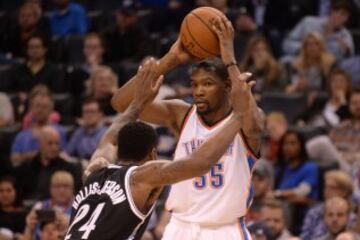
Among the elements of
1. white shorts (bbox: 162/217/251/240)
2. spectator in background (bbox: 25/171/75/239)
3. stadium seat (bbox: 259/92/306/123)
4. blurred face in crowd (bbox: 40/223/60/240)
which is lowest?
stadium seat (bbox: 259/92/306/123)

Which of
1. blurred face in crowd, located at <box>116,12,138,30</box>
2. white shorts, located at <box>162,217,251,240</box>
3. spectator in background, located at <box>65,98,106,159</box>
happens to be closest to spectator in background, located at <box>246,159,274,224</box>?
spectator in background, located at <box>65,98,106,159</box>

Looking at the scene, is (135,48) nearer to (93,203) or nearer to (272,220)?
(272,220)

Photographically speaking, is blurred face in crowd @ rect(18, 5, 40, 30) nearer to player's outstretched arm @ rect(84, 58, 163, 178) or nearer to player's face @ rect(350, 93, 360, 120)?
player's face @ rect(350, 93, 360, 120)

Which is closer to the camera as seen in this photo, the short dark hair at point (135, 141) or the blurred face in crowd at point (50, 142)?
the short dark hair at point (135, 141)

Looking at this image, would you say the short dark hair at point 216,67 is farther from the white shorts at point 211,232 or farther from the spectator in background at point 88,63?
the spectator in background at point 88,63

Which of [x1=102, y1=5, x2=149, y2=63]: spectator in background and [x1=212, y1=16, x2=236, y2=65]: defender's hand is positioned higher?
[x1=212, y1=16, x2=236, y2=65]: defender's hand

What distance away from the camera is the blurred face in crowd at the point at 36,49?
14289mm

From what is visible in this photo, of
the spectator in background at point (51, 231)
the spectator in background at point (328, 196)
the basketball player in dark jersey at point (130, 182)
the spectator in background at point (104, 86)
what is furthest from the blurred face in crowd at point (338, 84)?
the basketball player in dark jersey at point (130, 182)

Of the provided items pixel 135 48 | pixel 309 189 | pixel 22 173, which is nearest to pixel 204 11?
pixel 309 189

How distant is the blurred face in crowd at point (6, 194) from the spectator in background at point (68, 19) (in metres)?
3.95

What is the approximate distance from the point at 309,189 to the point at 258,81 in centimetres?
212

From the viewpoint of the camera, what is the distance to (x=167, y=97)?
39.6 feet

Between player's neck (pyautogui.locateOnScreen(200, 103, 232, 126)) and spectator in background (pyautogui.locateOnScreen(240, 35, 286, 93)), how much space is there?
18.0 ft

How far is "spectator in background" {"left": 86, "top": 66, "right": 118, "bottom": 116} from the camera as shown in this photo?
13.2 metres
